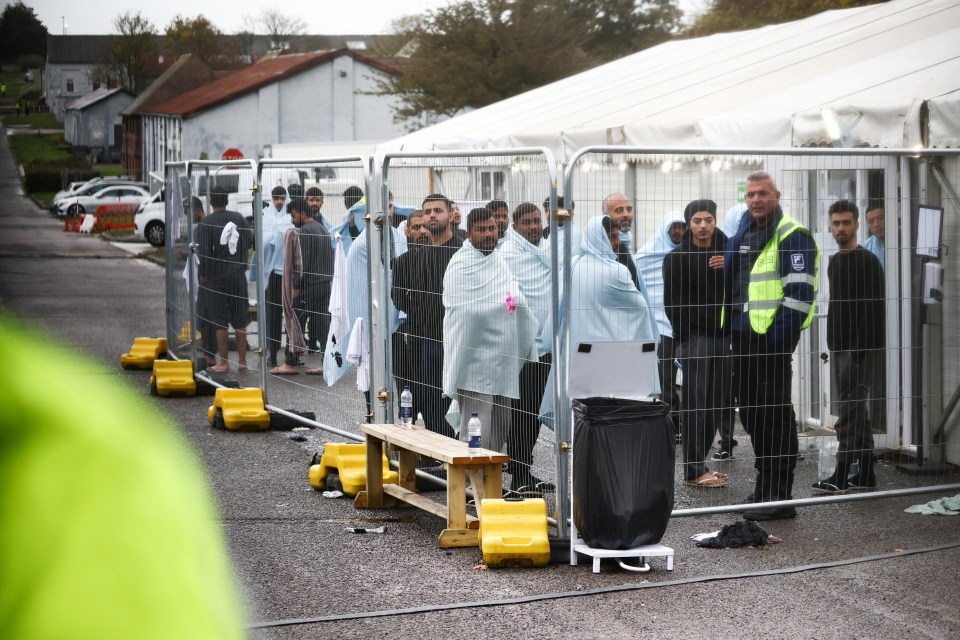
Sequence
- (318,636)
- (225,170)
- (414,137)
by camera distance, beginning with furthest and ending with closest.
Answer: (414,137), (225,170), (318,636)

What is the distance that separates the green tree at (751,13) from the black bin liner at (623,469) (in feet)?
102

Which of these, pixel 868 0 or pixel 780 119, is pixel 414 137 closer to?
pixel 780 119

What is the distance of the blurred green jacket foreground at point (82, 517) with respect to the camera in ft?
2.07

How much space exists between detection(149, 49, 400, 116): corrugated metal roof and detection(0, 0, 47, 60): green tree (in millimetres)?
55171

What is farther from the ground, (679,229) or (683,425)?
(679,229)

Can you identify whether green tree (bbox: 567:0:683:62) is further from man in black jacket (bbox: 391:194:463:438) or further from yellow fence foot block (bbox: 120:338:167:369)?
man in black jacket (bbox: 391:194:463:438)

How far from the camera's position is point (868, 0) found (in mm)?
Answer: 35438

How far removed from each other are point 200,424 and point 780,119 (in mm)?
5816

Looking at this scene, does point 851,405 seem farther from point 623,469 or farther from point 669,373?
point 623,469

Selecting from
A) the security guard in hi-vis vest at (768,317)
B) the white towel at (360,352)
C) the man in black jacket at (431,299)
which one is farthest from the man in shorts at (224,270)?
the security guard in hi-vis vest at (768,317)

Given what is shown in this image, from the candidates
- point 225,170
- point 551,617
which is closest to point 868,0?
point 225,170

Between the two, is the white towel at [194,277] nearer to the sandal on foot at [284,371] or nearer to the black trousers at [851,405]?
the sandal on foot at [284,371]

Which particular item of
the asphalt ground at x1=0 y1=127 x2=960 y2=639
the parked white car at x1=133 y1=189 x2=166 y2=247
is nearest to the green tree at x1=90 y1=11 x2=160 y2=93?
the parked white car at x1=133 y1=189 x2=166 y2=247

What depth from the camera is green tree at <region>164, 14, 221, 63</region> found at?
102 m
